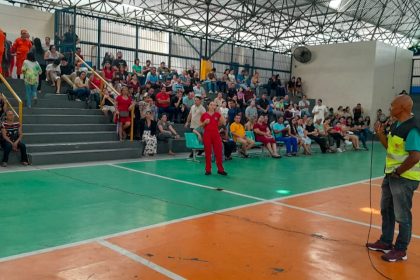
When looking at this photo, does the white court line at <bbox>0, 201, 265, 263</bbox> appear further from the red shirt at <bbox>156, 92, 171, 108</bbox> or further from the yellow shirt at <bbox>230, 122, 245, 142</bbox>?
the red shirt at <bbox>156, 92, 171, 108</bbox>

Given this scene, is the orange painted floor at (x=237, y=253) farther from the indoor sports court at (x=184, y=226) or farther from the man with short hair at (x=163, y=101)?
the man with short hair at (x=163, y=101)

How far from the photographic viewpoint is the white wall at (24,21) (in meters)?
17.1

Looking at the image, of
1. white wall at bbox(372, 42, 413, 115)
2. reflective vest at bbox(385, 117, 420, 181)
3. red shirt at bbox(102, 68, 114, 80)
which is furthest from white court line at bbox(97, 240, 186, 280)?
white wall at bbox(372, 42, 413, 115)

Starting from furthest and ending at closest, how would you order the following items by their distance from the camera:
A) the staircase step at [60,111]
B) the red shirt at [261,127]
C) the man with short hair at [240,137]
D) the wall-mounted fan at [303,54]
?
the wall-mounted fan at [303,54] < the red shirt at [261,127] < the man with short hair at [240,137] < the staircase step at [60,111]

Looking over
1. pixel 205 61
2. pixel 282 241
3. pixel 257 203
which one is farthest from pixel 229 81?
pixel 282 241

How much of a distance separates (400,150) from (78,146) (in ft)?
28.1

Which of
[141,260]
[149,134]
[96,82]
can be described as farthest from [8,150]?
[141,260]

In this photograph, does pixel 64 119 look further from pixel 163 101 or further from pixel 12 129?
pixel 163 101

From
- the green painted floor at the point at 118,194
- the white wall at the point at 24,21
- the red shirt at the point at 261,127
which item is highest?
the white wall at the point at 24,21

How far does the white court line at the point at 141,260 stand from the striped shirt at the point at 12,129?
19.3ft

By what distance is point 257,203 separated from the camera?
689cm

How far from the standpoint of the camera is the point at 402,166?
415cm

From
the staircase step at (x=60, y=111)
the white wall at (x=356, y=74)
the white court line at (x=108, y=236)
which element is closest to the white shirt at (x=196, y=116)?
the staircase step at (x=60, y=111)

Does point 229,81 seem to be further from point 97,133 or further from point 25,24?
point 25,24
